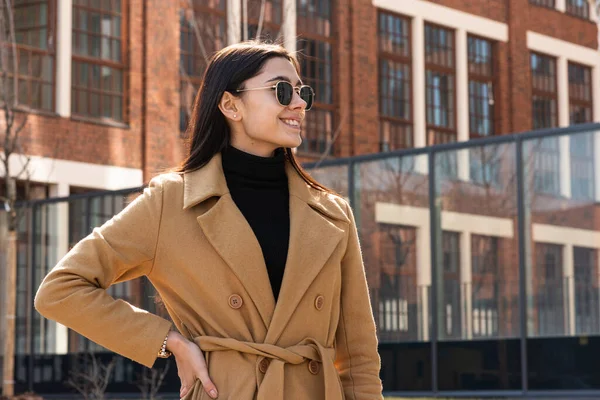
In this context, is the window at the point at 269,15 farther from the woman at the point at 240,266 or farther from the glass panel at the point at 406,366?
the woman at the point at 240,266

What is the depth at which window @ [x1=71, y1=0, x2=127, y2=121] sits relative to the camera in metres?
21.8

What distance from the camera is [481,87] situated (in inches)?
1107

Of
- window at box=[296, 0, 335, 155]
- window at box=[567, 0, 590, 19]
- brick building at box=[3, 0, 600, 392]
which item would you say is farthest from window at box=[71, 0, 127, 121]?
window at box=[567, 0, 590, 19]

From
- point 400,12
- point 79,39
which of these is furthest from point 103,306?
point 400,12

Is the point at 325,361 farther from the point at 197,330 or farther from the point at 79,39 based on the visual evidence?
the point at 79,39

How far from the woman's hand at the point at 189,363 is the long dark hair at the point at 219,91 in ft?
1.68

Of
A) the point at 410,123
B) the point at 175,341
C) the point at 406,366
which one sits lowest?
the point at 406,366

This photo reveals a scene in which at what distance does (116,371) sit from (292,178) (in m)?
14.1

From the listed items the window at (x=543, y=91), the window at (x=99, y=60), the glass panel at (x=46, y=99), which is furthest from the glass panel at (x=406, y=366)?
the window at (x=543, y=91)

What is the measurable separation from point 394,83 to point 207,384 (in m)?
23.7

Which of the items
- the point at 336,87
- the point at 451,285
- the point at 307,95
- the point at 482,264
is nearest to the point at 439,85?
the point at 336,87

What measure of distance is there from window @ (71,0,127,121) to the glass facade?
7679 millimetres

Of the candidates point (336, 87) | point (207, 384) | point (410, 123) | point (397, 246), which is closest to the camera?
point (207, 384)

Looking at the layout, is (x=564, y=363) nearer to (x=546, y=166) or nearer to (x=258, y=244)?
(x=546, y=166)
